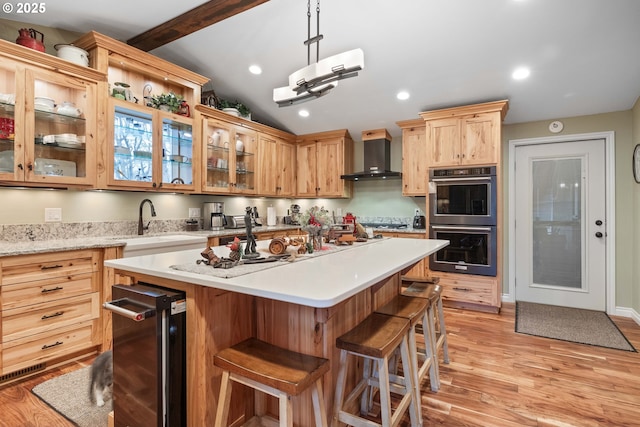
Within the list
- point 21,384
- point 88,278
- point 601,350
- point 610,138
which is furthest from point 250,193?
point 610,138

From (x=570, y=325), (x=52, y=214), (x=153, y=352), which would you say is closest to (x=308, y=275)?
(x=153, y=352)

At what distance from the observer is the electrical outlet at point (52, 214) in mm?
2819

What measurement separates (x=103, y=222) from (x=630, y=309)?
19.0ft

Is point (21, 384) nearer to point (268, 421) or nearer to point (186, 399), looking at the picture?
point (186, 399)

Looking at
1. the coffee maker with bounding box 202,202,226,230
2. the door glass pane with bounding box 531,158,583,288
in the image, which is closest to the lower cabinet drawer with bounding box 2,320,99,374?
the coffee maker with bounding box 202,202,226,230

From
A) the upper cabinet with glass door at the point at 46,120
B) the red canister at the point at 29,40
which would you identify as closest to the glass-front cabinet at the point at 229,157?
the upper cabinet with glass door at the point at 46,120

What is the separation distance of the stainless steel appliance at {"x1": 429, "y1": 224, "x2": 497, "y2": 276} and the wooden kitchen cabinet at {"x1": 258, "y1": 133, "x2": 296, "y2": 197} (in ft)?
7.79

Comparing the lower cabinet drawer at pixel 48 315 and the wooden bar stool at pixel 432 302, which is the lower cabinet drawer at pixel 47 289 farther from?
the wooden bar stool at pixel 432 302

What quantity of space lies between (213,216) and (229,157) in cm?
80

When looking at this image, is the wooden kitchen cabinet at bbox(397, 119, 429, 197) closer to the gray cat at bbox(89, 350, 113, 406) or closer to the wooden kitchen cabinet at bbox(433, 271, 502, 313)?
the wooden kitchen cabinet at bbox(433, 271, 502, 313)

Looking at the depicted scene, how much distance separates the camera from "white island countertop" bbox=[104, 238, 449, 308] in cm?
109

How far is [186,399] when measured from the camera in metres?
1.47

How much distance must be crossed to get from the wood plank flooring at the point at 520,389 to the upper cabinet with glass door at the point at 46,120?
1.55 meters

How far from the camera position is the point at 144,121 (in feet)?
10.6
